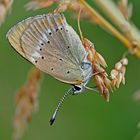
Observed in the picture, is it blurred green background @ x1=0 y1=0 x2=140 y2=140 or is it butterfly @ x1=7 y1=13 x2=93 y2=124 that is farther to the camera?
blurred green background @ x1=0 y1=0 x2=140 y2=140

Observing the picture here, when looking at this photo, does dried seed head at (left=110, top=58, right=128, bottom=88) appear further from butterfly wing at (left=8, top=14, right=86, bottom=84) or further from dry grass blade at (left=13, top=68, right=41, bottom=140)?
dry grass blade at (left=13, top=68, right=41, bottom=140)

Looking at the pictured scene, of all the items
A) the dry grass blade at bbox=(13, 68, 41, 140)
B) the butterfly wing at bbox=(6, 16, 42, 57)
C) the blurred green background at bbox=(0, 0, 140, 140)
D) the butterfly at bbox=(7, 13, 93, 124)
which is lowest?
the blurred green background at bbox=(0, 0, 140, 140)

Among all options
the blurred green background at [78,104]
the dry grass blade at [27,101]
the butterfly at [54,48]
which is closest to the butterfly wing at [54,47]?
the butterfly at [54,48]

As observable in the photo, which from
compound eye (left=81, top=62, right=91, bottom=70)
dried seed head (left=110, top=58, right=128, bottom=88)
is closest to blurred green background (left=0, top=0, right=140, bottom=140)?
compound eye (left=81, top=62, right=91, bottom=70)

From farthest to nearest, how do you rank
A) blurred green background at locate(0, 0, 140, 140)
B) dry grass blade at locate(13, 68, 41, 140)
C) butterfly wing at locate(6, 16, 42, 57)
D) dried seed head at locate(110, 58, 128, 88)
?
blurred green background at locate(0, 0, 140, 140) → dry grass blade at locate(13, 68, 41, 140) → butterfly wing at locate(6, 16, 42, 57) → dried seed head at locate(110, 58, 128, 88)

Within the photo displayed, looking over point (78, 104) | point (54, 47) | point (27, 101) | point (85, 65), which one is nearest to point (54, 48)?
point (54, 47)
